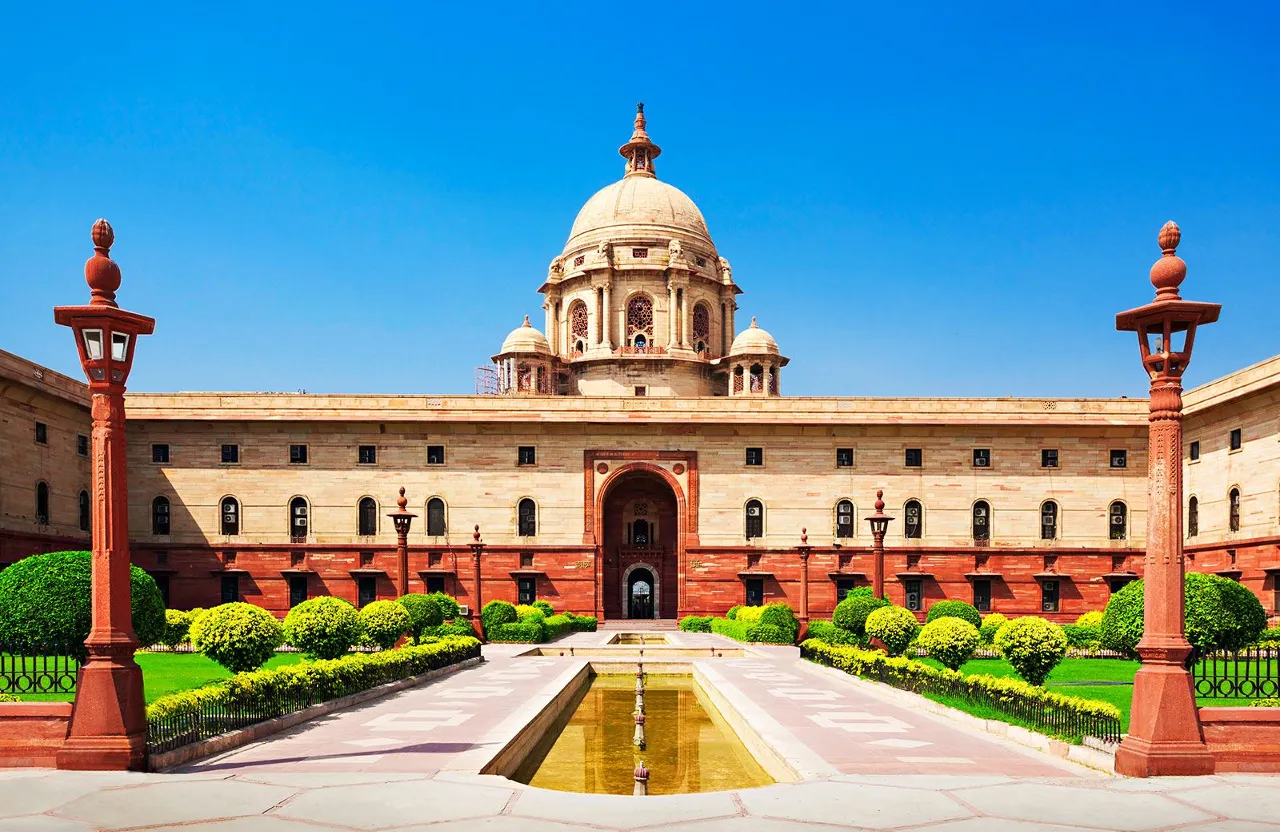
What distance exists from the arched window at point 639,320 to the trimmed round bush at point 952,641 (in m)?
30.6

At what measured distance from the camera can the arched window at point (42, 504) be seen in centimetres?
2997

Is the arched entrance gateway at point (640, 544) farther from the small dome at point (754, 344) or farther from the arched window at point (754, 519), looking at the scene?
the small dome at point (754, 344)

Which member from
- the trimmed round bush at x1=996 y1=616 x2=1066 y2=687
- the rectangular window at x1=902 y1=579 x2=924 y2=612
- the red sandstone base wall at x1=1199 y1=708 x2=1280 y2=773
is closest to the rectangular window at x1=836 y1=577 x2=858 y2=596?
the rectangular window at x1=902 y1=579 x2=924 y2=612

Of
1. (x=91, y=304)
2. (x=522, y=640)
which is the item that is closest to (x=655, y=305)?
(x=522, y=640)

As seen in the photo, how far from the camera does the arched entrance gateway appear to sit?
39.3m

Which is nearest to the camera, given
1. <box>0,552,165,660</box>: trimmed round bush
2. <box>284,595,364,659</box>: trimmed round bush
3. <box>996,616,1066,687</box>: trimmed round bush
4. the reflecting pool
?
the reflecting pool

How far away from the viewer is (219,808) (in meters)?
7.63

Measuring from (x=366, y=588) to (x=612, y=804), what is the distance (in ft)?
98.0

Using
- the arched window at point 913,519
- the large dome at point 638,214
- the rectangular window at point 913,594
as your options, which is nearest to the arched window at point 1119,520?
the arched window at point 913,519

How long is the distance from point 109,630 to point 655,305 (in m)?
37.9

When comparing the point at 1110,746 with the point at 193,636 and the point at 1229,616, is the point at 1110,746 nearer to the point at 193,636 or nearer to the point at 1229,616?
the point at 1229,616

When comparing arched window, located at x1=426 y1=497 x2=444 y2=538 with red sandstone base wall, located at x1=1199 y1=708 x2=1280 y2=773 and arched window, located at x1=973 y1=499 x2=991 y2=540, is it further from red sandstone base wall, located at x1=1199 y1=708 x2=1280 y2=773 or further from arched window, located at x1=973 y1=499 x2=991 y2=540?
red sandstone base wall, located at x1=1199 y1=708 x2=1280 y2=773

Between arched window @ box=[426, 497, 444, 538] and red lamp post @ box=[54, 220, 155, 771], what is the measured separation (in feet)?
86.0

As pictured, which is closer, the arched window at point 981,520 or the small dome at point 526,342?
→ the arched window at point 981,520
